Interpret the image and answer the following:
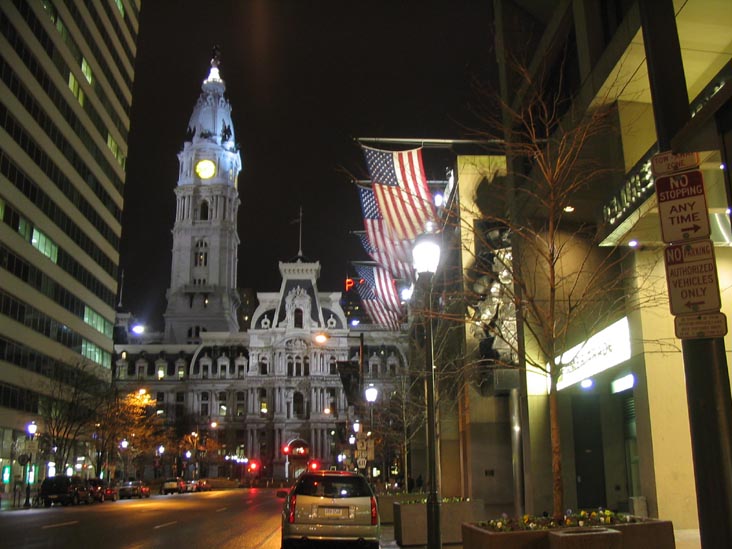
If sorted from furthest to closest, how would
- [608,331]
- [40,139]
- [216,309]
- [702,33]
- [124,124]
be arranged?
[216,309], [124,124], [40,139], [608,331], [702,33]

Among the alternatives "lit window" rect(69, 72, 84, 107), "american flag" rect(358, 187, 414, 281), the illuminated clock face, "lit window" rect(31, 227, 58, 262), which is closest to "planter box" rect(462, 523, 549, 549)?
"american flag" rect(358, 187, 414, 281)

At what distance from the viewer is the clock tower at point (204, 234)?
137000 mm

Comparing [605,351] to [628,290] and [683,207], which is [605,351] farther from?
[683,207]

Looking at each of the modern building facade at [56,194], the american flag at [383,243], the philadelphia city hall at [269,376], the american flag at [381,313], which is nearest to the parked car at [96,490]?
the modern building facade at [56,194]

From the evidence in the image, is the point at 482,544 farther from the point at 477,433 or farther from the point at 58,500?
the point at 58,500

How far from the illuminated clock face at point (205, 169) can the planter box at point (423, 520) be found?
131291 mm

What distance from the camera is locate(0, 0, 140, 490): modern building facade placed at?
170 feet

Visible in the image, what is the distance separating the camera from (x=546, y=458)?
77.9 feet

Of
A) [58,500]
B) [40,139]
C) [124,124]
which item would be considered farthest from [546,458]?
[124,124]

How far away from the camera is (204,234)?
5551 inches

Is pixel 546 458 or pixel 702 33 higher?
pixel 702 33

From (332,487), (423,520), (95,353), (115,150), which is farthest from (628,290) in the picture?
(115,150)

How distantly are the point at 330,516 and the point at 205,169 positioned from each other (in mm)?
135363

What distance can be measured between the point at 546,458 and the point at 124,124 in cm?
6507
